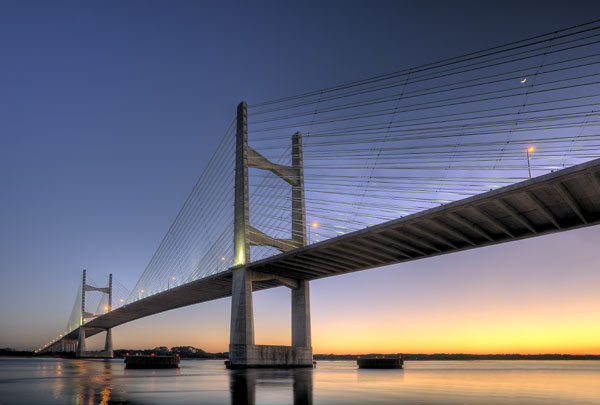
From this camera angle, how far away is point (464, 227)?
26500 mm

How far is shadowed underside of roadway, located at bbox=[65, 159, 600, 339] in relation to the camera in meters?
20.5

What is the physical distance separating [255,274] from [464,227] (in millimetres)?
18075

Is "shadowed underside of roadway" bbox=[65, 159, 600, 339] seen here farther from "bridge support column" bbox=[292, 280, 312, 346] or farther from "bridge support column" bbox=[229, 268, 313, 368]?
"bridge support column" bbox=[229, 268, 313, 368]

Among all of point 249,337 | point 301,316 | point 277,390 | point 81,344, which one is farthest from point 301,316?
point 81,344

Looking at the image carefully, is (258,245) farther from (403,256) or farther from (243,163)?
(403,256)

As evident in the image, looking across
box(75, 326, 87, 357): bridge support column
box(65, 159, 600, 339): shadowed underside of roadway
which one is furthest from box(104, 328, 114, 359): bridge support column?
box(65, 159, 600, 339): shadowed underside of roadway

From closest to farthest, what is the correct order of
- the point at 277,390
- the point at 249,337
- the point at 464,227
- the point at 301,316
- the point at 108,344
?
the point at 277,390 → the point at 464,227 → the point at 249,337 → the point at 301,316 → the point at 108,344

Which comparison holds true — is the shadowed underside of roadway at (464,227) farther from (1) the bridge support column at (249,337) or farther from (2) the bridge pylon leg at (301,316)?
(1) the bridge support column at (249,337)

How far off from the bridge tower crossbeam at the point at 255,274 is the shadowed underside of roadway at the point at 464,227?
160cm

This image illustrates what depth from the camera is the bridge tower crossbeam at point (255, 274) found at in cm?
3672

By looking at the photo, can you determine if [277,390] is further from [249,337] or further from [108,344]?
[108,344]

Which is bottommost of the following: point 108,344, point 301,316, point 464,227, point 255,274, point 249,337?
point 108,344

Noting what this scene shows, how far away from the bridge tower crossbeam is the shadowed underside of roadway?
5.25 feet

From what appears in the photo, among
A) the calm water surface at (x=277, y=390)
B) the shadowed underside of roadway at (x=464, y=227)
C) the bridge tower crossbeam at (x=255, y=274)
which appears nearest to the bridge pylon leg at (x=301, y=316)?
the bridge tower crossbeam at (x=255, y=274)
